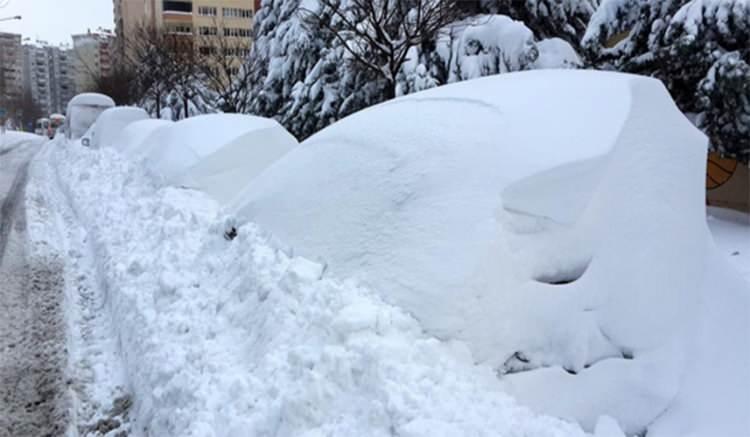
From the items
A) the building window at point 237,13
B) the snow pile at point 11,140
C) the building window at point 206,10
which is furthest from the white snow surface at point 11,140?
the building window at point 237,13

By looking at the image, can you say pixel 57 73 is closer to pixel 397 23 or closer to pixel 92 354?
pixel 397 23

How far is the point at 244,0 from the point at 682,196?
6191 cm

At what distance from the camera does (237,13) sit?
6019 centimetres

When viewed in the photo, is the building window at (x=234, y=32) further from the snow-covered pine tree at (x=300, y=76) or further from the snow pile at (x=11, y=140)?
the snow pile at (x=11, y=140)

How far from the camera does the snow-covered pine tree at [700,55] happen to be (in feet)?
18.8

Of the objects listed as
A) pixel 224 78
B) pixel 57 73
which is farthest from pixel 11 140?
pixel 57 73

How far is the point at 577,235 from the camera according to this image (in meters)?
2.86

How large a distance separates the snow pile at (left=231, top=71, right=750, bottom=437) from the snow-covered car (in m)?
18.7

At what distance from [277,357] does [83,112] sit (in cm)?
1979

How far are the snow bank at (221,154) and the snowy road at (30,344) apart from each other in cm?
179

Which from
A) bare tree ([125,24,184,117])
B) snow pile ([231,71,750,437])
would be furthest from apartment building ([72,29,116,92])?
snow pile ([231,71,750,437])

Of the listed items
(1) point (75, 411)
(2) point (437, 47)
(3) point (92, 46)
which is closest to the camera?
(1) point (75, 411)

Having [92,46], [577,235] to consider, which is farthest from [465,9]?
[92,46]

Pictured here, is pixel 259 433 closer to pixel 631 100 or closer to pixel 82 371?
pixel 82 371
